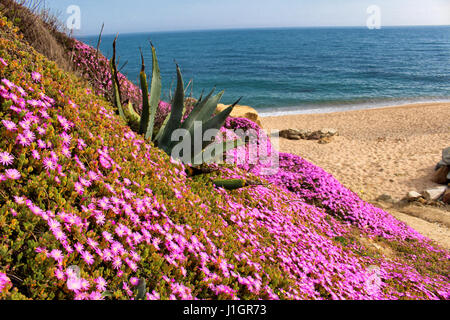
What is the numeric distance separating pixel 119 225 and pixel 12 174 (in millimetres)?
715

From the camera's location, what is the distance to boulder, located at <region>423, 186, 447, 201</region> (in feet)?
32.2

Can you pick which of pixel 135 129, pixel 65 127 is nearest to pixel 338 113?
pixel 135 129

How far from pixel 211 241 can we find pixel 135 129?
261 cm

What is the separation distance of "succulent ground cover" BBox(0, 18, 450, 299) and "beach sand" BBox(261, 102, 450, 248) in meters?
5.66

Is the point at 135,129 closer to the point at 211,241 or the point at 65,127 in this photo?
the point at 65,127

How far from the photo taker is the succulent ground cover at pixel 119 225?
168cm

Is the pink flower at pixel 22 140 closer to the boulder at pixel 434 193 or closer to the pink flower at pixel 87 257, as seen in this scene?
the pink flower at pixel 87 257

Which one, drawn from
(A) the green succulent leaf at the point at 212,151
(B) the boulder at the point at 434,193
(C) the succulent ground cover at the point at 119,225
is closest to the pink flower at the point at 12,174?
(C) the succulent ground cover at the point at 119,225

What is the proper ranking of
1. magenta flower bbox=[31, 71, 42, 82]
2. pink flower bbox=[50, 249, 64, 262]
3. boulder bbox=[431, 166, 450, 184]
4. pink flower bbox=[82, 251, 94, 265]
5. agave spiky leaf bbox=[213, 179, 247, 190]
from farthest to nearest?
boulder bbox=[431, 166, 450, 184] < agave spiky leaf bbox=[213, 179, 247, 190] < magenta flower bbox=[31, 71, 42, 82] < pink flower bbox=[82, 251, 94, 265] < pink flower bbox=[50, 249, 64, 262]

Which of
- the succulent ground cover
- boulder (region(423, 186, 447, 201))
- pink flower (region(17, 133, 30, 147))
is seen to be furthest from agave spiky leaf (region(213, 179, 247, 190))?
boulder (region(423, 186, 447, 201))

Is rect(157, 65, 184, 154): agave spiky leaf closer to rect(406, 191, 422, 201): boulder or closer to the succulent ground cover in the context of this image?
the succulent ground cover

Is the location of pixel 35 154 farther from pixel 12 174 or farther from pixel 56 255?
pixel 56 255

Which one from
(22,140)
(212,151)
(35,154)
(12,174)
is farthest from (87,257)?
(212,151)

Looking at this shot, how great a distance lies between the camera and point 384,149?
16.6 meters
